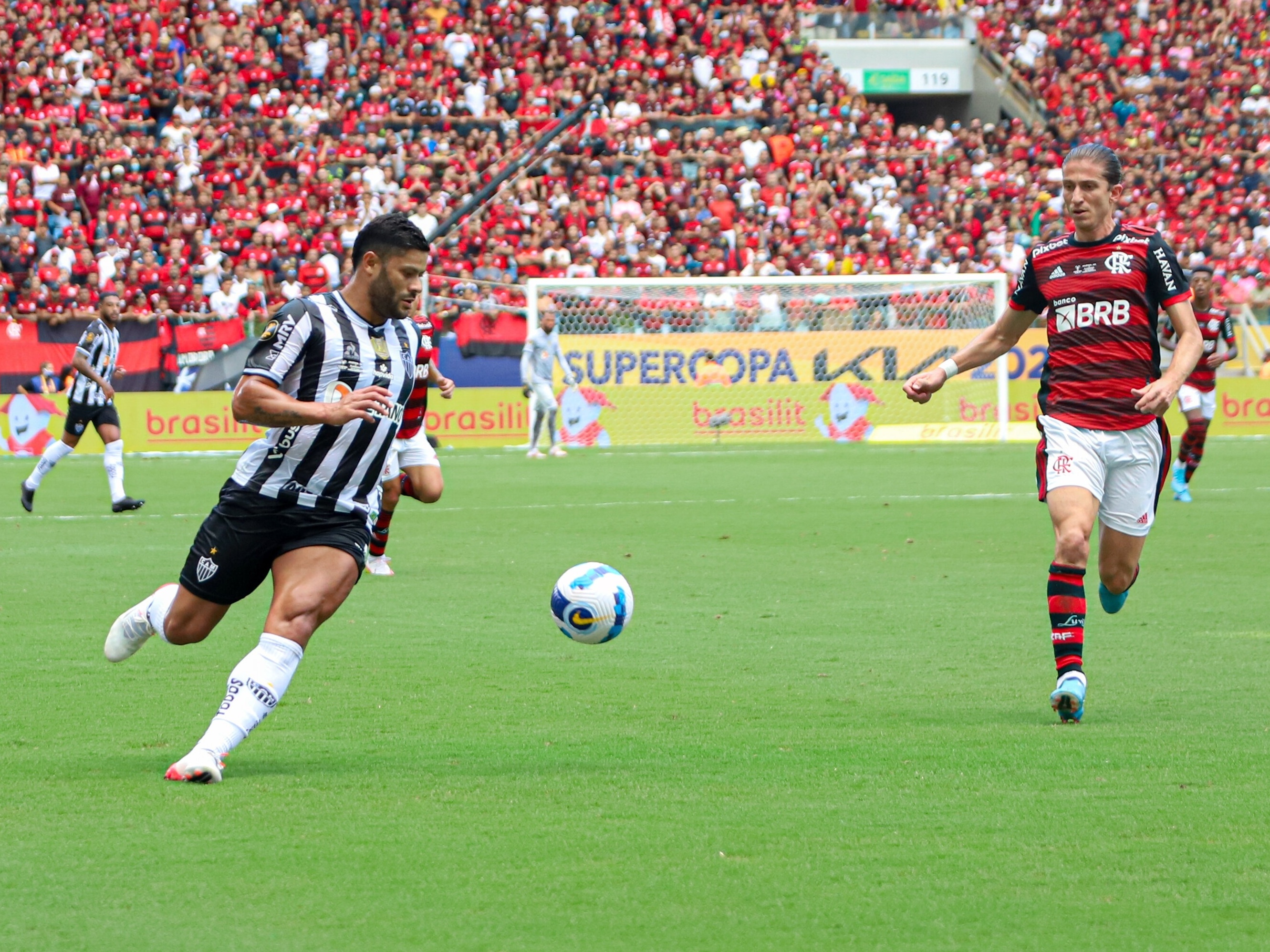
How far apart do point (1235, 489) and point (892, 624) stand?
36.3ft

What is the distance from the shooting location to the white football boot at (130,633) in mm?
6680

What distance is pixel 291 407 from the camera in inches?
232

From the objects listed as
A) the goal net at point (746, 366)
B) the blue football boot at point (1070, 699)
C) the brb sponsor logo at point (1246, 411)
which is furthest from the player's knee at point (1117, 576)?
the brb sponsor logo at point (1246, 411)

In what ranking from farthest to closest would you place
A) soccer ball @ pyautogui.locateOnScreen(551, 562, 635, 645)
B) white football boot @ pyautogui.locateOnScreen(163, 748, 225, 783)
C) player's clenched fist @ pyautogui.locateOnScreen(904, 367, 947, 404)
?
player's clenched fist @ pyautogui.locateOnScreen(904, 367, 947, 404), soccer ball @ pyautogui.locateOnScreen(551, 562, 635, 645), white football boot @ pyautogui.locateOnScreen(163, 748, 225, 783)

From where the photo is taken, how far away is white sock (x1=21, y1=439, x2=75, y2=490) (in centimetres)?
1817

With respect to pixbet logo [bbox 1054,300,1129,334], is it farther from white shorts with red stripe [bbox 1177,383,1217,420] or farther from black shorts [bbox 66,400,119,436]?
black shorts [bbox 66,400,119,436]

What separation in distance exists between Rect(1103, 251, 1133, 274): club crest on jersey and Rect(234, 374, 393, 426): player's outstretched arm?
10.4ft

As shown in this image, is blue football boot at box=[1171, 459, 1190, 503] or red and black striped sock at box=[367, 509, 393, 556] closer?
red and black striped sock at box=[367, 509, 393, 556]

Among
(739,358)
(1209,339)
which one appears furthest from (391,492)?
(739,358)

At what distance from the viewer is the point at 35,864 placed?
15.8ft

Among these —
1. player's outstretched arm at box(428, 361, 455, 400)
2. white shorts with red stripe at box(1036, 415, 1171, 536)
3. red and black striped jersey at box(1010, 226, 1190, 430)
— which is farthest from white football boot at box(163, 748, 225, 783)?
player's outstretched arm at box(428, 361, 455, 400)

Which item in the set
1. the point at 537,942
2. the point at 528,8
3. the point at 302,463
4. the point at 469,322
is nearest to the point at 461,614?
A: the point at 302,463

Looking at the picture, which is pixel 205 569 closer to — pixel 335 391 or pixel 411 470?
pixel 335 391

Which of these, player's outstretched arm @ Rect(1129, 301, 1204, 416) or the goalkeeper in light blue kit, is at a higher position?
player's outstretched arm @ Rect(1129, 301, 1204, 416)
